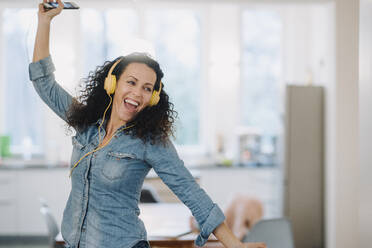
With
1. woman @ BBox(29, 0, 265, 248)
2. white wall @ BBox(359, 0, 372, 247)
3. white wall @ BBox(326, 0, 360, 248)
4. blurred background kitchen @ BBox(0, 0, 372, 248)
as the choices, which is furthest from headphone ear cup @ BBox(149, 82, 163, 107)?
blurred background kitchen @ BBox(0, 0, 372, 248)

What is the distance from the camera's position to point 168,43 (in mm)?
6605

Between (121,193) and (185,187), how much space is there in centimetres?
22

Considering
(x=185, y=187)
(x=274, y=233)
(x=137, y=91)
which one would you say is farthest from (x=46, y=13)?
(x=274, y=233)

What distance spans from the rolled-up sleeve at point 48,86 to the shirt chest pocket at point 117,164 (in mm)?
326

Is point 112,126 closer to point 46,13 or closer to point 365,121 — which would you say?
point 46,13

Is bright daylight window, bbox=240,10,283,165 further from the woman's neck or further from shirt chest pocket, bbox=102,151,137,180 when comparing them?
shirt chest pocket, bbox=102,151,137,180

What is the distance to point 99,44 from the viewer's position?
21.5 ft

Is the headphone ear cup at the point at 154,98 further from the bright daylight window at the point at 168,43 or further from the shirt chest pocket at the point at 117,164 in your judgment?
the bright daylight window at the point at 168,43

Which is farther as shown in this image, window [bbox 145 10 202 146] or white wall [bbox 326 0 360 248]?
window [bbox 145 10 202 146]

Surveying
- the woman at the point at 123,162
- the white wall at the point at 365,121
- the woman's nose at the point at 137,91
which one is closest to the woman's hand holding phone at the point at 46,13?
the woman at the point at 123,162

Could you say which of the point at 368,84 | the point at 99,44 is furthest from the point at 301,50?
the point at 368,84

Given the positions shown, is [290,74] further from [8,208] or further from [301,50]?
[8,208]

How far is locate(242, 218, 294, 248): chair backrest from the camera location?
2.60 metres

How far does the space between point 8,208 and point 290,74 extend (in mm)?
4128
